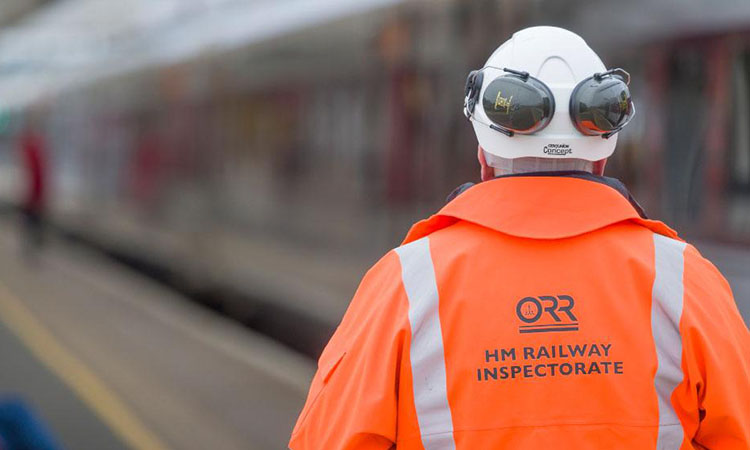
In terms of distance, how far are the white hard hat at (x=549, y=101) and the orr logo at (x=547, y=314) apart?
0.27 metres

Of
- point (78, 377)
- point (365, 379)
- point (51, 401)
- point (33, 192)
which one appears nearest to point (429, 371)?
point (365, 379)

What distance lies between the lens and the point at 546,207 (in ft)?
5.67

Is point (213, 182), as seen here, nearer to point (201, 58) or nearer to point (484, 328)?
point (201, 58)

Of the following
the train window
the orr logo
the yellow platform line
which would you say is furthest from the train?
the orr logo

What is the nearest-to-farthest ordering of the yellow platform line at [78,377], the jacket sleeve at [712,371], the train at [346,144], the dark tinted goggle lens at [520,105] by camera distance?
the jacket sleeve at [712,371]
the dark tinted goggle lens at [520,105]
the train at [346,144]
the yellow platform line at [78,377]

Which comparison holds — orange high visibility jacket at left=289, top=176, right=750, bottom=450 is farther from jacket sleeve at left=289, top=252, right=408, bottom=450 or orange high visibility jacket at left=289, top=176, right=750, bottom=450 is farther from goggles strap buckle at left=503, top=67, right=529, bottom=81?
goggles strap buckle at left=503, top=67, right=529, bottom=81

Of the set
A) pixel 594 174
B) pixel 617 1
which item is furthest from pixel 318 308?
pixel 594 174

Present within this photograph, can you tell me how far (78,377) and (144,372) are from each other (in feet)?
1.56

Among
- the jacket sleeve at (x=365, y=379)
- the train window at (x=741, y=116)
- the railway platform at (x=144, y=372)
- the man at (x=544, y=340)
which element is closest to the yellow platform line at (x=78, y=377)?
the railway platform at (x=144, y=372)

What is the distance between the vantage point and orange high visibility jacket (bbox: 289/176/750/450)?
5.45ft

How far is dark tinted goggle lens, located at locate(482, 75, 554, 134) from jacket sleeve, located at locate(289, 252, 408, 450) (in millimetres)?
305

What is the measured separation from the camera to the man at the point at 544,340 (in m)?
1.66

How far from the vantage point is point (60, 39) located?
21.4m

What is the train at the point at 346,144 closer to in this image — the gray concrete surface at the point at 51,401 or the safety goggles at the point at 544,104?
the gray concrete surface at the point at 51,401
